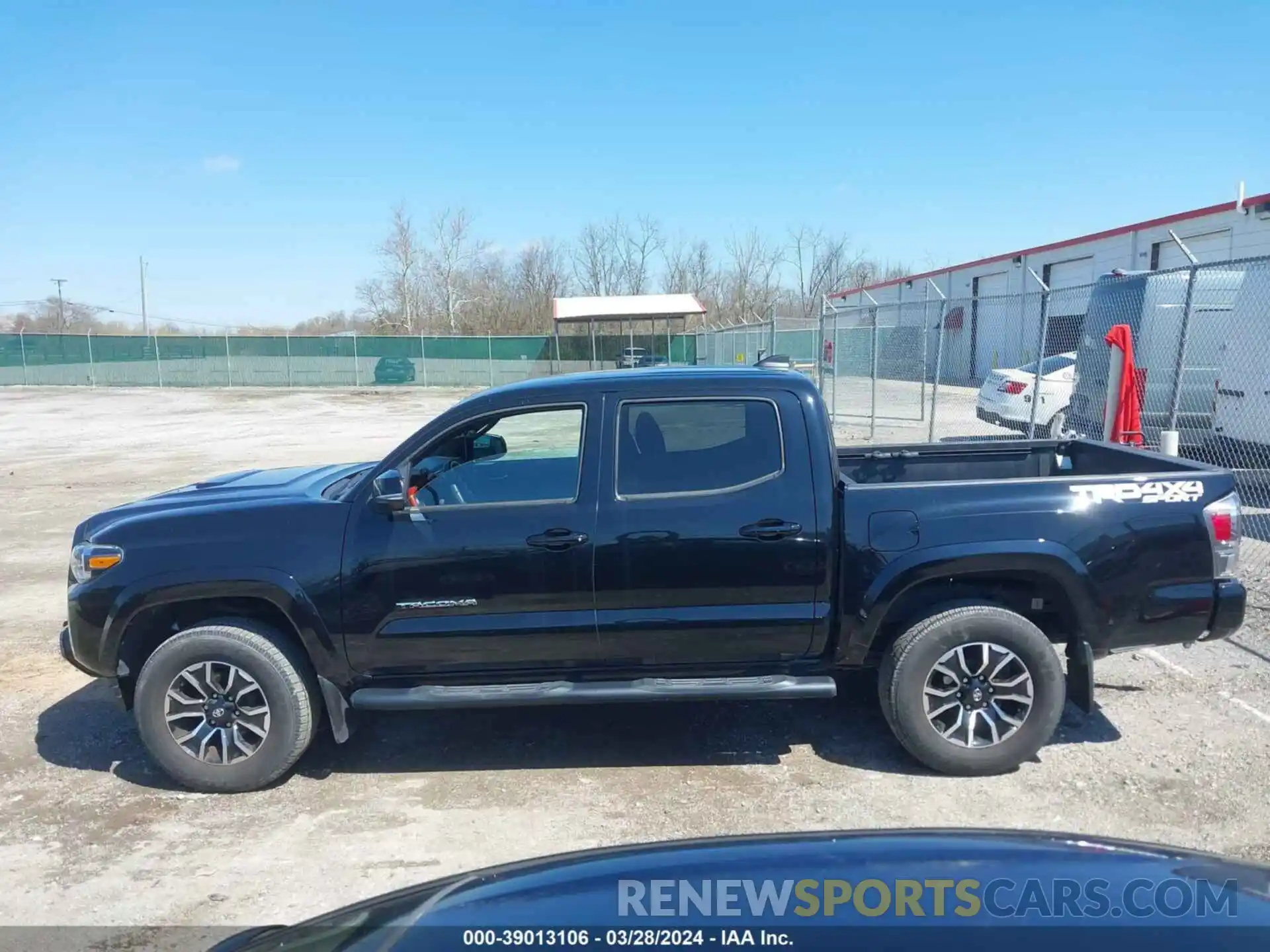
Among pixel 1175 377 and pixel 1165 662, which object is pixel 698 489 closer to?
pixel 1165 662

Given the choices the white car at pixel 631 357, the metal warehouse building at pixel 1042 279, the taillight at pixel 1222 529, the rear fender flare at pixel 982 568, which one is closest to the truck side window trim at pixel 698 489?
the rear fender flare at pixel 982 568

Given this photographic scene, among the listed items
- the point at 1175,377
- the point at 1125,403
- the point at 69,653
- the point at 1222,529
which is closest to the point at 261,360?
the point at 1125,403

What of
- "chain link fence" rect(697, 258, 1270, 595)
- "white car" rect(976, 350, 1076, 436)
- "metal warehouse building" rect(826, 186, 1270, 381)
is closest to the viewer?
"chain link fence" rect(697, 258, 1270, 595)

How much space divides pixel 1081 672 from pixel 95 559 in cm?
463

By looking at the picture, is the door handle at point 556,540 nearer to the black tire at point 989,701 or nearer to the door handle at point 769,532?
the door handle at point 769,532

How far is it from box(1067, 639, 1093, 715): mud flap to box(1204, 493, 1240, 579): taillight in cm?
Result: 67

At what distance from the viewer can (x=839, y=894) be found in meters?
1.80

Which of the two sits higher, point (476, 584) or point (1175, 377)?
point (1175, 377)

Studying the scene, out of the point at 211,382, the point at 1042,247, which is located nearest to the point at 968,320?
the point at 1042,247

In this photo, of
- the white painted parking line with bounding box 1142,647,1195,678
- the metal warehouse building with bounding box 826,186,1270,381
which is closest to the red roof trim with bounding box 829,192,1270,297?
the metal warehouse building with bounding box 826,186,1270,381

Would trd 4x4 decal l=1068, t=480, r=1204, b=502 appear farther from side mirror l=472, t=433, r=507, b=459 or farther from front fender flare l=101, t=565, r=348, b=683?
front fender flare l=101, t=565, r=348, b=683

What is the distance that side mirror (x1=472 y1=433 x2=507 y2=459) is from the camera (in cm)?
484

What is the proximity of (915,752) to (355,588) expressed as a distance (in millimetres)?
2701

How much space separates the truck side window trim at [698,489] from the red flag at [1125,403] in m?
5.71
